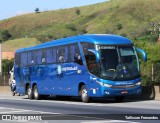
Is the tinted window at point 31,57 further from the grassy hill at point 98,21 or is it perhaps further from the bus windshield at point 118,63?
the grassy hill at point 98,21

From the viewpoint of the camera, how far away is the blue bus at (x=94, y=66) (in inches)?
1008

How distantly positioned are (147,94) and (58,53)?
5.40 m

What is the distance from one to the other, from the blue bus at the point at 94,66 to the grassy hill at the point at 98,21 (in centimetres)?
10141

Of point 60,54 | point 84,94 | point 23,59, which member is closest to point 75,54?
point 60,54

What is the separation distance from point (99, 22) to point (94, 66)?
143 meters

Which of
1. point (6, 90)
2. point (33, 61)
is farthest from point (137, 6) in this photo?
point (33, 61)

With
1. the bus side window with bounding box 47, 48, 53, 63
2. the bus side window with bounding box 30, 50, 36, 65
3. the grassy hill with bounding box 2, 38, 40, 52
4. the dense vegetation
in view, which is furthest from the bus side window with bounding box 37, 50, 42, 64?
the dense vegetation

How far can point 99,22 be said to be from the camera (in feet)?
551

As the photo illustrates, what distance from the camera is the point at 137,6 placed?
176625 mm

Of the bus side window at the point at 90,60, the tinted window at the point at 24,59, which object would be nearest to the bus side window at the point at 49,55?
the tinted window at the point at 24,59

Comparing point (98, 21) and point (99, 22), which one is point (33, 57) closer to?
point (99, 22)

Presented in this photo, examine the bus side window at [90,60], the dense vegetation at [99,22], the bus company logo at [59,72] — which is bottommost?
the bus company logo at [59,72]

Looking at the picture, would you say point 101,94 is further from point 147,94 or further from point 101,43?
point 147,94

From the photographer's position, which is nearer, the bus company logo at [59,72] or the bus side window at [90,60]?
the bus side window at [90,60]
